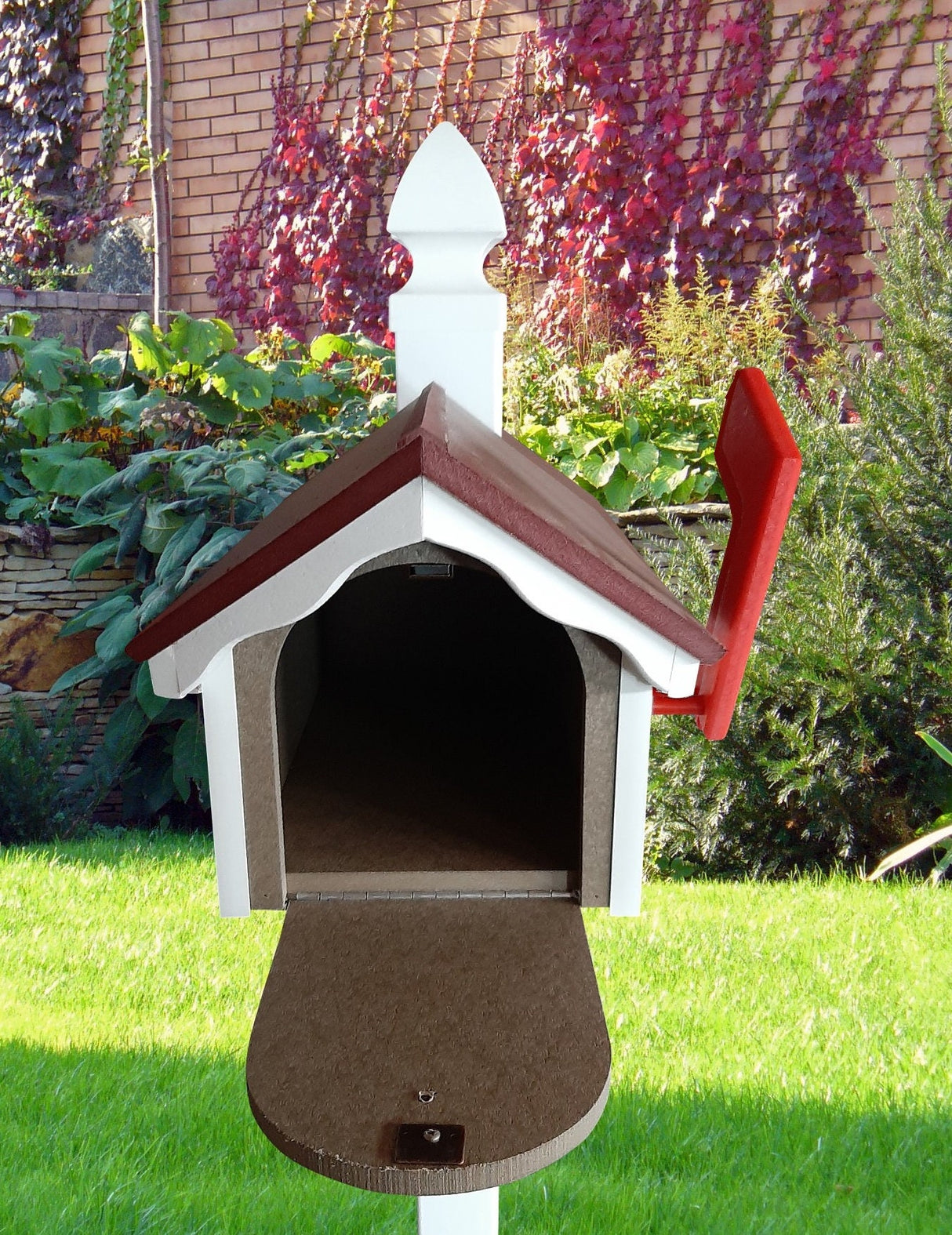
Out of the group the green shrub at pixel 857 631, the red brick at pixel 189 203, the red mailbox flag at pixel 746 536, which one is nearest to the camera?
the red mailbox flag at pixel 746 536

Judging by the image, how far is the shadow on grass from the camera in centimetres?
167

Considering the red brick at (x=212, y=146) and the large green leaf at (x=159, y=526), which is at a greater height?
the red brick at (x=212, y=146)

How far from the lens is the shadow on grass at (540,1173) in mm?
1666

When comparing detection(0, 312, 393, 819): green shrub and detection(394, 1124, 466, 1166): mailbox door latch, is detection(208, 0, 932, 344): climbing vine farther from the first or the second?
detection(394, 1124, 466, 1166): mailbox door latch

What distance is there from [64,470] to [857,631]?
2.70 metres

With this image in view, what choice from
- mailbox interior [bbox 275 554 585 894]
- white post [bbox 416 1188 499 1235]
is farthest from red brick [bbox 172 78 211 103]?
white post [bbox 416 1188 499 1235]

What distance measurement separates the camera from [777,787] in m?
3.18

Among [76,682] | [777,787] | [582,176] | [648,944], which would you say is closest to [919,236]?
[777,787]

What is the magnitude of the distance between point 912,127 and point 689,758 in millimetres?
3508

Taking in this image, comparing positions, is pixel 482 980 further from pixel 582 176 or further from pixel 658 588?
pixel 582 176

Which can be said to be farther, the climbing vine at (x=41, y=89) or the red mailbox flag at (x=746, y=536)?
the climbing vine at (x=41, y=89)

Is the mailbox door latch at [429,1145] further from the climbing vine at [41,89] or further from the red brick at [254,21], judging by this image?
the climbing vine at [41,89]

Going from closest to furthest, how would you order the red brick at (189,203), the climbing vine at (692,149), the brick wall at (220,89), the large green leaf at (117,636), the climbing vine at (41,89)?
1. the large green leaf at (117,636)
2. the climbing vine at (692,149)
3. the brick wall at (220,89)
4. the red brick at (189,203)
5. the climbing vine at (41,89)

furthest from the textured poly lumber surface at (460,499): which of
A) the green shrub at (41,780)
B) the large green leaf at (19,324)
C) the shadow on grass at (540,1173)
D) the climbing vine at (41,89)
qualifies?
the climbing vine at (41,89)
